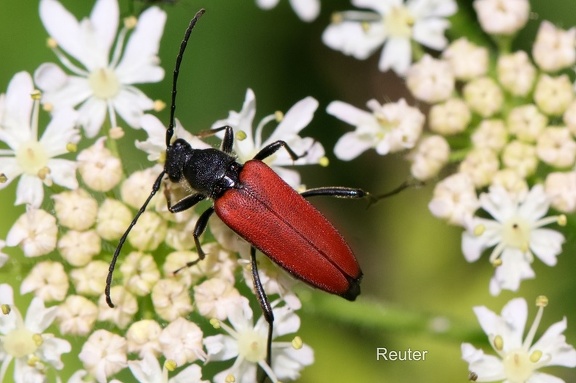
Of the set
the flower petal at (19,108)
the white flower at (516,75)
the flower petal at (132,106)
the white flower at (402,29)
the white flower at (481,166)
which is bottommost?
the white flower at (481,166)

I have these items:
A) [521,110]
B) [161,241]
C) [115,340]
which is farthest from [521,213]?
[115,340]

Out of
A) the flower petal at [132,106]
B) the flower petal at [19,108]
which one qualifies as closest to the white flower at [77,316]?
the flower petal at [19,108]

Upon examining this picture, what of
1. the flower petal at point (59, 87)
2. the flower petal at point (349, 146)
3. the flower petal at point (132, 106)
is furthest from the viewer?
the flower petal at point (349, 146)

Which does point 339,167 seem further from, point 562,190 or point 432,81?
point 562,190

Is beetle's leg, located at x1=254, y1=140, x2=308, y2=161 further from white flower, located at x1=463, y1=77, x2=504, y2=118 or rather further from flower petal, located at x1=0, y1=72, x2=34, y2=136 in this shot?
flower petal, located at x1=0, y1=72, x2=34, y2=136

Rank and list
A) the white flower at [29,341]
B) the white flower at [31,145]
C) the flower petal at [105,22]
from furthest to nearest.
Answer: the flower petal at [105,22] < the white flower at [31,145] < the white flower at [29,341]

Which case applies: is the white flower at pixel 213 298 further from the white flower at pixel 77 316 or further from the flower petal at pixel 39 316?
A: the flower petal at pixel 39 316
